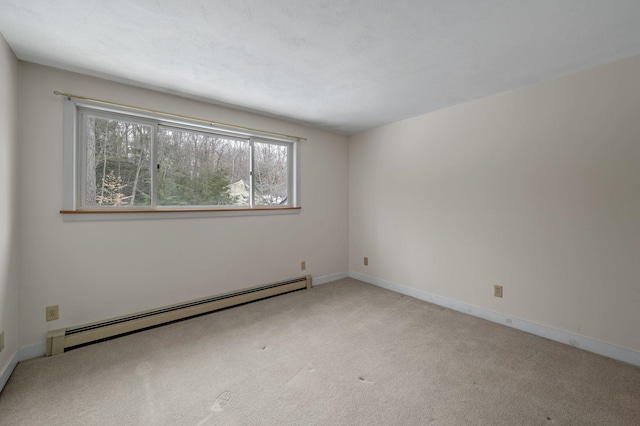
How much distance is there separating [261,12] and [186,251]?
7.36 ft

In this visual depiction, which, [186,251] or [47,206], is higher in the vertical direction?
[47,206]

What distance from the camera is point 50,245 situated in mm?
2088

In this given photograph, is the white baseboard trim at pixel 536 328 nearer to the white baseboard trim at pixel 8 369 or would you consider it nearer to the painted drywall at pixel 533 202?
the painted drywall at pixel 533 202

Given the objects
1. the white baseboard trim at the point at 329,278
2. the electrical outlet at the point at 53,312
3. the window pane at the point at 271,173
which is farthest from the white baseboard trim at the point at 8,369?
the white baseboard trim at the point at 329,278

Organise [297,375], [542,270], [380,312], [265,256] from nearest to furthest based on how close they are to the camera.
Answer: [297,375] → [542,270] → [380,312] → [265,256]

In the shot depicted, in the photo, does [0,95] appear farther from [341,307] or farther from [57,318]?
[341,307]

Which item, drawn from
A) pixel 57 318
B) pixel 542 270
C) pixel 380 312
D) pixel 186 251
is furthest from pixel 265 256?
pixel 542 270

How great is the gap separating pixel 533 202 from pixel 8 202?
161 inches

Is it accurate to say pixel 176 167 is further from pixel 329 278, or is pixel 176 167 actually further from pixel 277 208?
pixel 329 278

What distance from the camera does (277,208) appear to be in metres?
3.43

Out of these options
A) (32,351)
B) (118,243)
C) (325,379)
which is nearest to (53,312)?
(32,351)

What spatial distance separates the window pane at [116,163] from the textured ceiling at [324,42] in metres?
0.42

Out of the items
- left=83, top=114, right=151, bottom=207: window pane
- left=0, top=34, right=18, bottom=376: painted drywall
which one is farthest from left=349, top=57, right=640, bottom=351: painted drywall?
left=0, top=34, right=18, bottom=376: painted drywall

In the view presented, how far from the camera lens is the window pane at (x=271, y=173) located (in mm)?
3363
